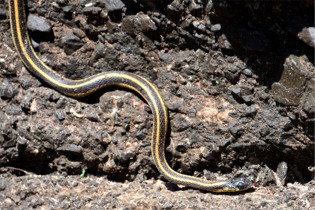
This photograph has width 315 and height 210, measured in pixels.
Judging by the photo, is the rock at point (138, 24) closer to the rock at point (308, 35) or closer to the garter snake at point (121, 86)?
the garter snake at point (121, 86)

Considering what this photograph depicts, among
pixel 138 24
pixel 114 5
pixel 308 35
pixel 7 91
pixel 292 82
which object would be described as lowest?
pixel 7 91

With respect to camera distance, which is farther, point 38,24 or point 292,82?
point 38,24

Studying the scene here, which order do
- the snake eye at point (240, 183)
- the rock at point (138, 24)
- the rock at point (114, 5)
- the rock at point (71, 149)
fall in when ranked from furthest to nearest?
the rock at point (71, 149)
the rock at point (114, 5)
the rock at point (138, 24)
the snake eye at point (240, 183)

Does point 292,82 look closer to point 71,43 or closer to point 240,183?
point 240,183

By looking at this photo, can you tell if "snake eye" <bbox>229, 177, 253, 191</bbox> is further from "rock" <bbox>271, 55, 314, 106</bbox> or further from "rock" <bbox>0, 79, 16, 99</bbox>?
"rock" <bbox>0, 79, 16, 99</bbox>

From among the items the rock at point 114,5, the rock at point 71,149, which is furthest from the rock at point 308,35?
the rock at point 71,149

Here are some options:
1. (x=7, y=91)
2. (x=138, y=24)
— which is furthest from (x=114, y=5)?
(x=7, y=91)

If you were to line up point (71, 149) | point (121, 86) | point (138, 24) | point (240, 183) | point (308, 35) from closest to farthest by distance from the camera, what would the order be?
1. point (308, 35)
2. point (240, 183)
3. point (138, 24)
4. point (71, 149)
5. point (121, 86)

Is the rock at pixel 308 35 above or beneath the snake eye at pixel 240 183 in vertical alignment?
above
